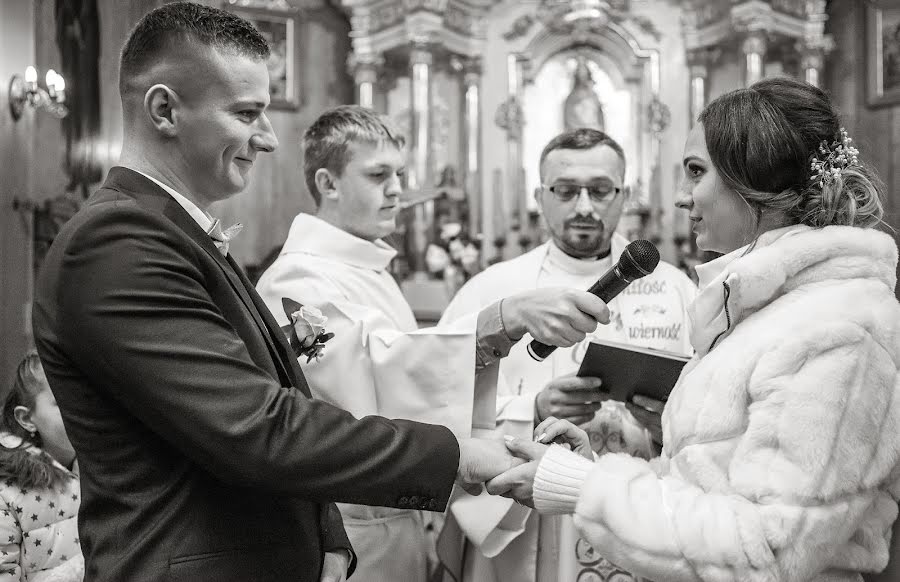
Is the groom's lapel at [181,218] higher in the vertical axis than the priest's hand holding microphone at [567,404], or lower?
higher

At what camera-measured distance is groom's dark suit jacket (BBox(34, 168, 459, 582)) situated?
1.51 m

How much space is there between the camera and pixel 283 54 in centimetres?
852

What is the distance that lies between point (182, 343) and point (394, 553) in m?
1.47

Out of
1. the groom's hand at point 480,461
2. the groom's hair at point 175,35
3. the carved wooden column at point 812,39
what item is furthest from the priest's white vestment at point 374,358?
the carved wooden column at point 812,39

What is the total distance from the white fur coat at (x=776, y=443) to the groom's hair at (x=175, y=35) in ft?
3.60

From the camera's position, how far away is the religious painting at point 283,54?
8.48 m

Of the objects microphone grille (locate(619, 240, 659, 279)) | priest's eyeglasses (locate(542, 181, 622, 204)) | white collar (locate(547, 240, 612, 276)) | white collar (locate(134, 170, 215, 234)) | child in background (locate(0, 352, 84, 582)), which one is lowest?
child in background (locate(0, 352, 84, 582))

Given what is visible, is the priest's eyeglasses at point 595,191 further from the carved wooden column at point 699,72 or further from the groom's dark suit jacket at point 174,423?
the carved wooden column at point 699,72

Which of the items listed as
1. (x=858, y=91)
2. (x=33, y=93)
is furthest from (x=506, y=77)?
(x=33, y=93)

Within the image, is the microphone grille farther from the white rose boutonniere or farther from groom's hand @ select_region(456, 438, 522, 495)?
the white rose boutonniere

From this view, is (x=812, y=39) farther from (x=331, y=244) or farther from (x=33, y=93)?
(x=331, y=244)

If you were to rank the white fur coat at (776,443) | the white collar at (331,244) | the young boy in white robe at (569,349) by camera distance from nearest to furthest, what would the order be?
the white fur coat at (776,443)
the young boy in white robe at (569,349)
the white collar at (331,244)

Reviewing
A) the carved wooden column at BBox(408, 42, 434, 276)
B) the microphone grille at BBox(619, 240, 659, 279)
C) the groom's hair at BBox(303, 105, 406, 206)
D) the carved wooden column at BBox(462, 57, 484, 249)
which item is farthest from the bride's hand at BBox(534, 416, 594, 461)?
the carved wooden column at BBox(462, 57, 484, 249)

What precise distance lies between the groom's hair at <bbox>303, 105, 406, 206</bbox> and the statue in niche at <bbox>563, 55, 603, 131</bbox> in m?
5.58
